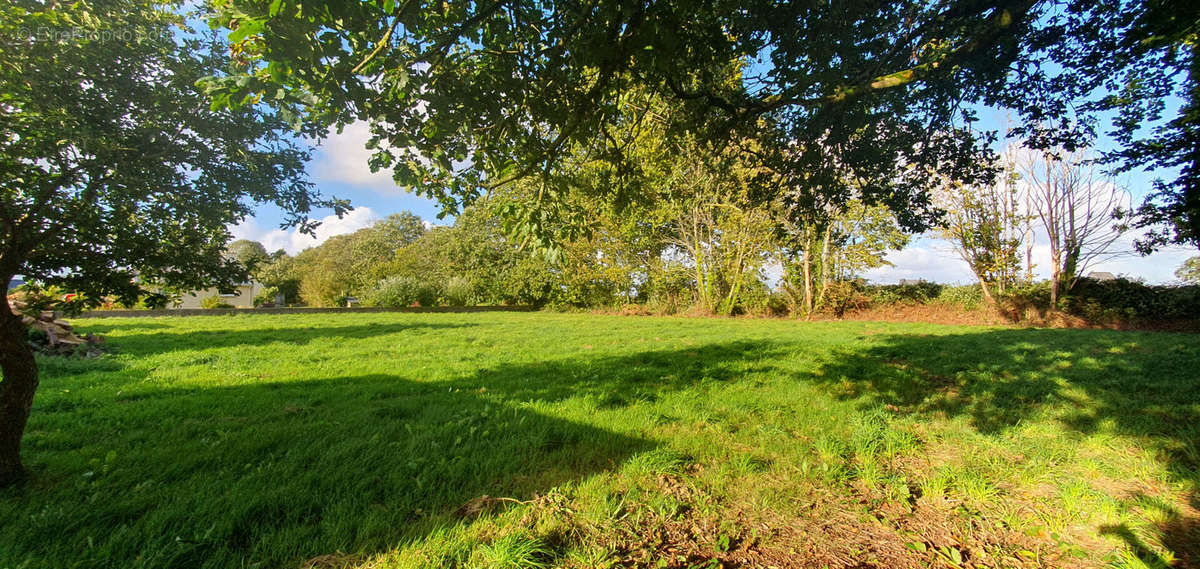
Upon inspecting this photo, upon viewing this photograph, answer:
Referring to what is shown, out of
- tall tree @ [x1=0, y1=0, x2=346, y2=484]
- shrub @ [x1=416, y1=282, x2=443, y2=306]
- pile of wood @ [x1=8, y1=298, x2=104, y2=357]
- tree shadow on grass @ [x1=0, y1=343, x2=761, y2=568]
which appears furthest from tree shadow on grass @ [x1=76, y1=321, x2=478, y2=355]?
shrub @ [x1=416, y1=282, x2=443, y2=306]

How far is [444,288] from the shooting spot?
77.7 feet

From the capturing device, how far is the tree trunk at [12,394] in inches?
87.7

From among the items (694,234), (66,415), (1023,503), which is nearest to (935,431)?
(1023,503)

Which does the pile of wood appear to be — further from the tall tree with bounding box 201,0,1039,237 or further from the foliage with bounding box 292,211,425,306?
the foliage with bounding box 292,211,425,306

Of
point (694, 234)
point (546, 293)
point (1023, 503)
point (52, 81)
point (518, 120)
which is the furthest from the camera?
point (546, 293)

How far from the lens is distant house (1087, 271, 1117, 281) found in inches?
517

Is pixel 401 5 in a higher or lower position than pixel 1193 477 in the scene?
higher

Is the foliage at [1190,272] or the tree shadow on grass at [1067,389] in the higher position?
the foliage at [1190,272]

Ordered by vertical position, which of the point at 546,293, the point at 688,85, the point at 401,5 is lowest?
the point at 546,293

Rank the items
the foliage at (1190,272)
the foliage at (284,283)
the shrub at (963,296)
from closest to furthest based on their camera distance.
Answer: the foliage at (1190,272) → the shrub at (963,296) → the foliage at (284,283)

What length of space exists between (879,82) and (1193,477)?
3.61 meters

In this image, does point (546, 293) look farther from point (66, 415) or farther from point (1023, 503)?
point (1023, 503)

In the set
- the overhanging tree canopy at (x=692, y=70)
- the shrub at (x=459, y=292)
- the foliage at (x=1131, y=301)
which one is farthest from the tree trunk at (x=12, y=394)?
the shrub at (x=459, y=292)

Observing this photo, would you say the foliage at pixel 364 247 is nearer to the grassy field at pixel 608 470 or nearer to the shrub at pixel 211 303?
the shrub at pixel 211 303
